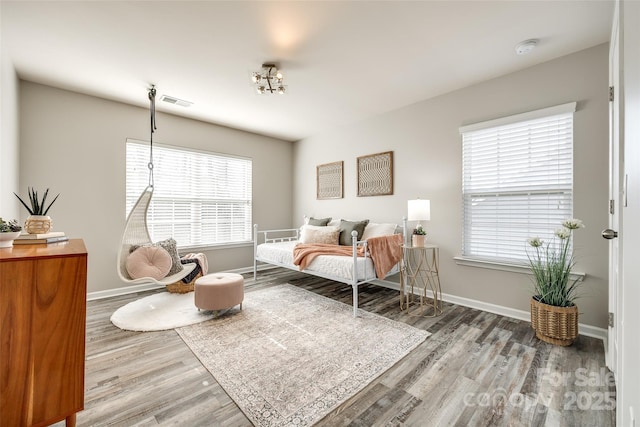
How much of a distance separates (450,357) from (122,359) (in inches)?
98.6

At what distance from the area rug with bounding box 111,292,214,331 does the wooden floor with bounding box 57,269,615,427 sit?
0.15 m

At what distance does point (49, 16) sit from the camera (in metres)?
2.00

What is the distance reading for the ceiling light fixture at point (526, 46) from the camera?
2273 millimetres

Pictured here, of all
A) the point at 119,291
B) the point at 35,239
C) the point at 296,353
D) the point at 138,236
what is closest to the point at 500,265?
the point at 296,353

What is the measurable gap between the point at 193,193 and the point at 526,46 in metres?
4.43

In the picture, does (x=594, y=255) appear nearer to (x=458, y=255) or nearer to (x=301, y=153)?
(x=458, y=255)

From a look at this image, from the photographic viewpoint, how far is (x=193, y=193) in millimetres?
4289

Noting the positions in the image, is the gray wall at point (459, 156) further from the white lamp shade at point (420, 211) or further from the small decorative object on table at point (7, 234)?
the small decorative object on table at point (7, 234)

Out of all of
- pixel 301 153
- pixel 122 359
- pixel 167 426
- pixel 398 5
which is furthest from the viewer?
pixel 301 153

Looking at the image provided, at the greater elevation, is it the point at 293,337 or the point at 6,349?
the point at 6,349

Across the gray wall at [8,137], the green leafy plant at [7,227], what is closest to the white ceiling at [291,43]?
the gray wall at [8,137]

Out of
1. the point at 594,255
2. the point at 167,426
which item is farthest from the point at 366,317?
the point at 594,255

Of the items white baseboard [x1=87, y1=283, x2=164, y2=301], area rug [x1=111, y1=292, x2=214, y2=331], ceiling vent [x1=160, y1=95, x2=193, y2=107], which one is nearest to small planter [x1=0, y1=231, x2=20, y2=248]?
area rug [x1=111, y1=292, x2=214, y2=331]

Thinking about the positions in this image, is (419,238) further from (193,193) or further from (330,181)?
(193,193)
